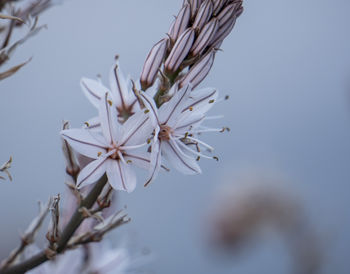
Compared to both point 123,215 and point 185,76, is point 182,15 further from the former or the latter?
point 123,215

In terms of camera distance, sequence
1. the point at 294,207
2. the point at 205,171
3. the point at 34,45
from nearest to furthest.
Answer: the point at 294,207 → the point at 34,45 → the point at 205,171

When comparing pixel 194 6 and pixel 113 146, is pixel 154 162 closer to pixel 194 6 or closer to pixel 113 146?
pixel 113 146

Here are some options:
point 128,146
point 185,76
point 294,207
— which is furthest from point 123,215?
point 294,207

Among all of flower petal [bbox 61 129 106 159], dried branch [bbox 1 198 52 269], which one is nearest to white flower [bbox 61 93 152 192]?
flower petal [bbox 61 129 106 159]

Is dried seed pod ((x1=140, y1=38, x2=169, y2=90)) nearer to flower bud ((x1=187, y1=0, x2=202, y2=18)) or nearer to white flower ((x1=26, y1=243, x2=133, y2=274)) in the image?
flower bud ((x1=187, y1=0, x2=202, y2=18))

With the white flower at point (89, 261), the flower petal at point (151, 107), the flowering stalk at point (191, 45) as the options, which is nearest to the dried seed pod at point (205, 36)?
the flowering stalk at point (191, 45)

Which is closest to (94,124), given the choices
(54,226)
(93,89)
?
(93,89)
